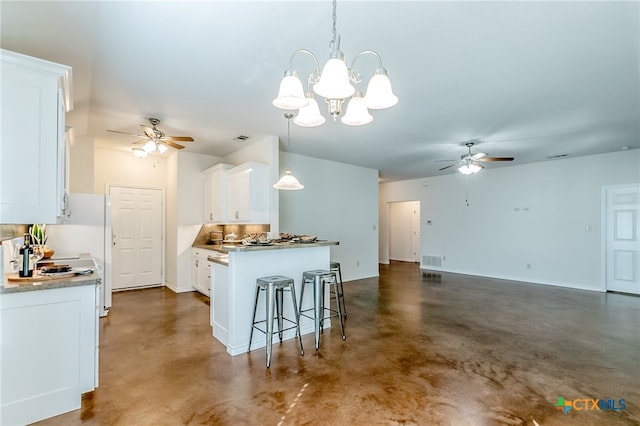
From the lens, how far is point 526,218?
23.8ft

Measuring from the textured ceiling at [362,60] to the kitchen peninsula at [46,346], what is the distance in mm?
1934

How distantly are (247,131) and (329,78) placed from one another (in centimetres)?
350

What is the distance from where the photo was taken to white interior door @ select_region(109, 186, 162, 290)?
6121 millimetres

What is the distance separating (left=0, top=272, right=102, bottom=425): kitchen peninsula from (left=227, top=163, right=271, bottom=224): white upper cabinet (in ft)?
9.14

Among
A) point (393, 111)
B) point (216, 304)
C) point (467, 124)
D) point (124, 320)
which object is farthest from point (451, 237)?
point (124, 320)

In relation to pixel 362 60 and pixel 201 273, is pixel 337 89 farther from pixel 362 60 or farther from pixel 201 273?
pixel 201 273

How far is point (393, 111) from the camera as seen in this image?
3.94 metres

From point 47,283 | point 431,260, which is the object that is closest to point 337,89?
point 47,283

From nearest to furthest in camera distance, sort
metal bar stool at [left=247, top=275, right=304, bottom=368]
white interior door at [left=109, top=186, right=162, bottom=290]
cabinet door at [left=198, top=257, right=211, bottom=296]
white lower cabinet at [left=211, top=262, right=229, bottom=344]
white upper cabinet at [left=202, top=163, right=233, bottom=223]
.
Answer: metal bar stool at [left=247, top=275, right=304, bottom=368]
white lower cabinet at [left=211, top=262, right=229, bottom=344]
cabinet door at [left=198, top=257, right=211, bottom=296]
white upper cabinet at [left=202, top=163, right=233, bottom=223]
white interior door at [left=109, top=186, right=162, bottom=290]

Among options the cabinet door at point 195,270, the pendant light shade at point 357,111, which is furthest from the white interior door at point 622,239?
the cabinet door at point 195,270

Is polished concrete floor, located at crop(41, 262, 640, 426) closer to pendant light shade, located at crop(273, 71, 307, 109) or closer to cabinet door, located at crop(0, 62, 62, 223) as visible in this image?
cabinet door, located at crop(0, 62, 62, 223)

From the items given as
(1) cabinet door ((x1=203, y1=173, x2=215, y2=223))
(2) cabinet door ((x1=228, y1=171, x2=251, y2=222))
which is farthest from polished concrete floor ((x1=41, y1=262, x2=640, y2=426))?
(1) cabinet door ((x1=203, y1=173, x2=215, y2=223))

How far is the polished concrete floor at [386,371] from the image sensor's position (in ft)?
7.23

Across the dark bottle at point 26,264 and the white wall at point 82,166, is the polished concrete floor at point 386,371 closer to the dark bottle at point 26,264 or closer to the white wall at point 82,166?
the dark bottle at point 26,264
